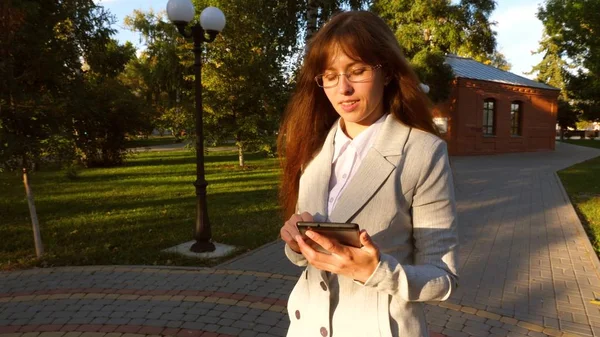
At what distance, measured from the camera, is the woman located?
4.11 feet

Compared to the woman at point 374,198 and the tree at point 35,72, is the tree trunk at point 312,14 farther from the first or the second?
the woman at point 374,198

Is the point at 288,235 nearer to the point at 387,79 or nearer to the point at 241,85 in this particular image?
the point at 387,79

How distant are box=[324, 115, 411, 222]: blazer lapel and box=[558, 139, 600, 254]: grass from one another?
7151mm

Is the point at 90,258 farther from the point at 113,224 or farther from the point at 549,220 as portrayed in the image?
the point at 549,220

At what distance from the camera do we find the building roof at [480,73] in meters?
25.9

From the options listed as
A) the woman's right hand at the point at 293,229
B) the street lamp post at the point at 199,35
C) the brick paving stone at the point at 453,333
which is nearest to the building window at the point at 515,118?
the street lamp post at the point at 199,35

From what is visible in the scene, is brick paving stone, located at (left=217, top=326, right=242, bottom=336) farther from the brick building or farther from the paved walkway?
the brick building

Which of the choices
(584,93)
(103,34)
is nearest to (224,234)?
(103,34)

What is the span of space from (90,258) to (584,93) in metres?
20.9

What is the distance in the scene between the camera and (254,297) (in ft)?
16.0

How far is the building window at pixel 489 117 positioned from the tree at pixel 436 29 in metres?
4.13

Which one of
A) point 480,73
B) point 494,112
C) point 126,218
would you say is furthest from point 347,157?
point 480,73

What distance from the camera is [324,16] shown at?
11695 mm

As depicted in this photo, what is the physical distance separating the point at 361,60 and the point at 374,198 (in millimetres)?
446
